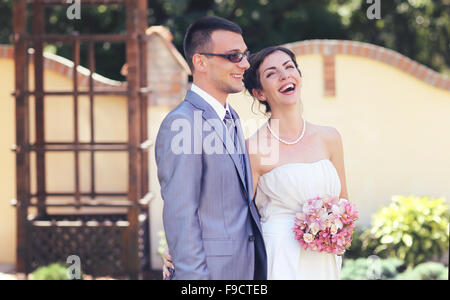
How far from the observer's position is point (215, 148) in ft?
8.01

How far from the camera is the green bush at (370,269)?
16.8 feet

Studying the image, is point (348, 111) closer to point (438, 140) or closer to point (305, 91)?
point (305, 91)

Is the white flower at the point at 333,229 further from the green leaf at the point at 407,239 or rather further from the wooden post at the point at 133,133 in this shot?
the wooden post at the point at 133,133

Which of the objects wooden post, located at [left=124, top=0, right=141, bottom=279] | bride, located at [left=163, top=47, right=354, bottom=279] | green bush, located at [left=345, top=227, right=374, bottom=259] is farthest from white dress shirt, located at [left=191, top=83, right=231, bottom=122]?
green bush, located at [left=345, top=227, right=374, bottom=259]

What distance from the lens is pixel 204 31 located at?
2572 mm

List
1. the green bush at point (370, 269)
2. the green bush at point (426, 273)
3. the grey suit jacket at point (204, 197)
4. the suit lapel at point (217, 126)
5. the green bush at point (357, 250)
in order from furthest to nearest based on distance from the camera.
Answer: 1. the green bush at point (357, 250)
2. the green bush at point (370, 269)
3. the green bush at point (426, 273)
4. the suit lapel at point (217, 126)
5. the grey suit jacket at point (204, 197)

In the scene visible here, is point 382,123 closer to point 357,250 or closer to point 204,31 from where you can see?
point 357,250

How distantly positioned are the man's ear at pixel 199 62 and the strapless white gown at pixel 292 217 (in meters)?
0.70

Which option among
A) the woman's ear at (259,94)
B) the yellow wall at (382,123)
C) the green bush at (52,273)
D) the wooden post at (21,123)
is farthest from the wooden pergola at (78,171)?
the woman's ear at (259,94)

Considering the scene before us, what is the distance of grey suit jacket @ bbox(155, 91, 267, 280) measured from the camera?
2309 millimetres

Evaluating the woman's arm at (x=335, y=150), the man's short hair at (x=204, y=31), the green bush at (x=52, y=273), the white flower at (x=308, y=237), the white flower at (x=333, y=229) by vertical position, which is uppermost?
the man's short hair at (x=204, y=31)

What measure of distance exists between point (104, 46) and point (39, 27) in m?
4.34
